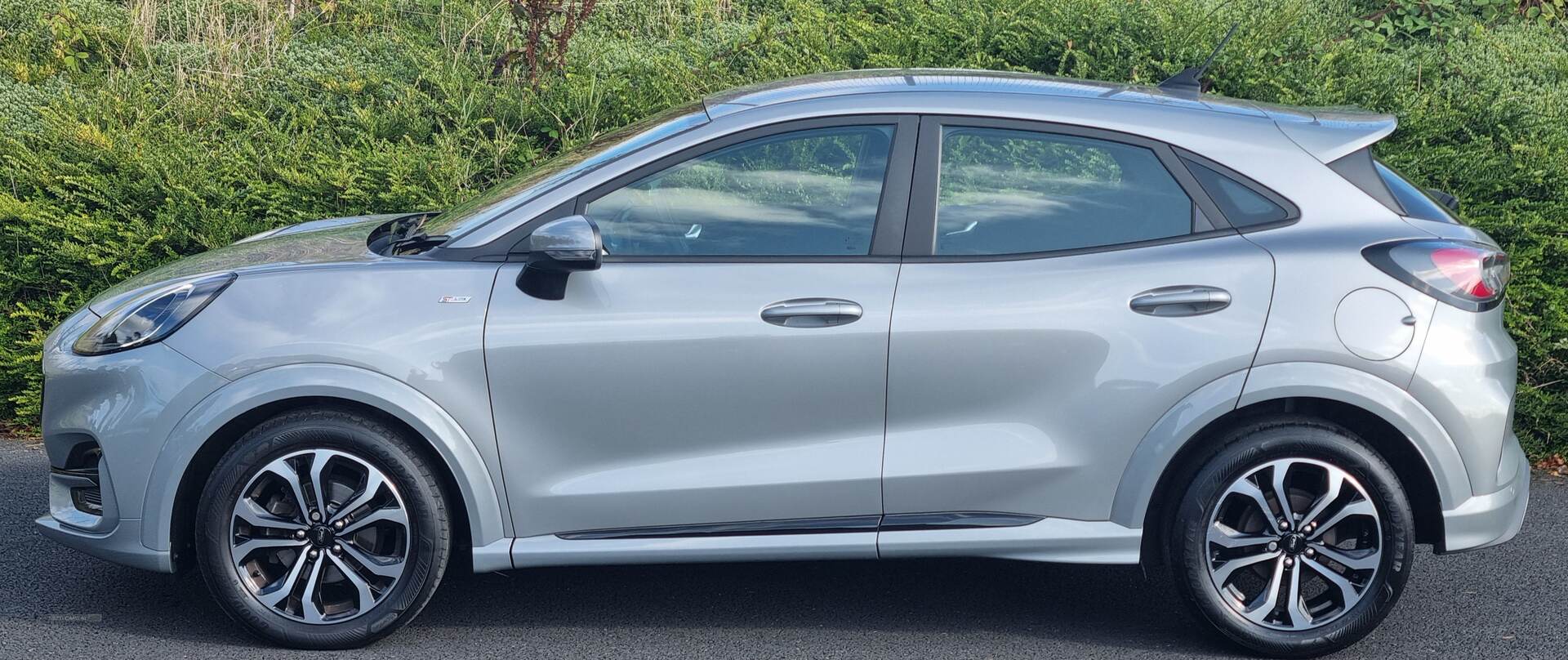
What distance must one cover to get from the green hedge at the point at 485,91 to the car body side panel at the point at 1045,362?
9.90 feet

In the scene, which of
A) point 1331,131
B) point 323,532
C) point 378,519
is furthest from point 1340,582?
point 323,532

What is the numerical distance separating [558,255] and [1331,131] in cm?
230

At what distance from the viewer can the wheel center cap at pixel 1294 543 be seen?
392 centimetres

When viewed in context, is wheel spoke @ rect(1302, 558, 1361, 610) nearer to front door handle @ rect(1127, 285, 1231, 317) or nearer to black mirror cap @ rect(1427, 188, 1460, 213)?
front door handle @ rect(1127, 285, 1231, 317)

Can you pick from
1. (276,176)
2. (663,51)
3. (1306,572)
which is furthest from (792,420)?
(663,51)

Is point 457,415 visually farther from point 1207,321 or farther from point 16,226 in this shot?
point 16,226

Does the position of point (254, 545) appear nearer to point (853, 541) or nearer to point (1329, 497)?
point (853, 541)

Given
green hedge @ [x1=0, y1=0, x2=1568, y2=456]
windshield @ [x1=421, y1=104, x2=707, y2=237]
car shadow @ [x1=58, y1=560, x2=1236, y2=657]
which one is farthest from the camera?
green hedge @ [x1=0, y1=0, x2=1568, y2=456]

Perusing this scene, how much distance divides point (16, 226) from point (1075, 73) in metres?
5.82

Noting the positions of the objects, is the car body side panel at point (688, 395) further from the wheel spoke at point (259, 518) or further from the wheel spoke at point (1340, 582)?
the wheel spoke at point (1340, 582)

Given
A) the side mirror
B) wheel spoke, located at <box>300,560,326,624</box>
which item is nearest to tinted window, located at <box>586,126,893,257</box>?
the side mirror

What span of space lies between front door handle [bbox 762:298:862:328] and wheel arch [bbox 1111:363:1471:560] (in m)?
0.92

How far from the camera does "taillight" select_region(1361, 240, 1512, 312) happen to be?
149 inches

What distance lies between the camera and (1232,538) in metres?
3.92
